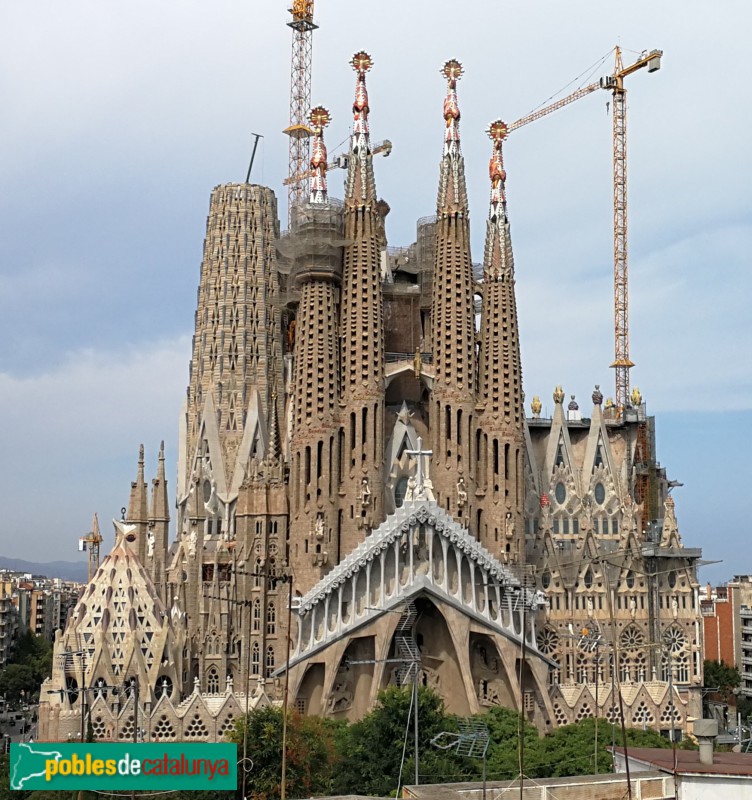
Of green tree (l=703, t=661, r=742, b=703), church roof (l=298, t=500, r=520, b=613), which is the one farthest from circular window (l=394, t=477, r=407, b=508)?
green tree (l=703, t=661, r=742, b=703)

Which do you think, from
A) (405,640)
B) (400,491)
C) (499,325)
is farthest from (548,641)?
(499,325)

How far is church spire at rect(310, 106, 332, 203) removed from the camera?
6600cm

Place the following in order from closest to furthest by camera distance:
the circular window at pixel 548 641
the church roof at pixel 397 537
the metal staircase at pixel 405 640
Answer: the metal staircase at pixel 405 640
the church roof at pixel 397 537
the circular window at pixel 548 641

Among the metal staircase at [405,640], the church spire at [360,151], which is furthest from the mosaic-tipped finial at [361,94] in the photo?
the metal staircase at [405,640]

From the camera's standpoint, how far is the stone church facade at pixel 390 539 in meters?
59.0

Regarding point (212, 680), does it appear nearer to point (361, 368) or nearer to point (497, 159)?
point (361, 368)

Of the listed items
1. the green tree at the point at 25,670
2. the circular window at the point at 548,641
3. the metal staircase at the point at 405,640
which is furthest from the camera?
the green tree at the point at 25,670

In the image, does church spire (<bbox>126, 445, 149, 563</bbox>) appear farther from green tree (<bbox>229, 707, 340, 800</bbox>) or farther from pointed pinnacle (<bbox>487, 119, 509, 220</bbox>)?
green tree (<bbox>229, 707, 340, 800</bbox>)

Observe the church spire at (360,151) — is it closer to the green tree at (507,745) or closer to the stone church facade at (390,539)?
the stone church facade at (390,539)

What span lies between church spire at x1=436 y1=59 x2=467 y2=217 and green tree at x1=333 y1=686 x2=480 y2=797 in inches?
1078

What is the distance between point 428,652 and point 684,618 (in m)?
16.4

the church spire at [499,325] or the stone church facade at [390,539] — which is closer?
the stone church facade at [390,539]

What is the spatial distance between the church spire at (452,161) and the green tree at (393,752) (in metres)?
27.4

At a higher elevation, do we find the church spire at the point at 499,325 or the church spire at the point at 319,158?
the church spire at the point at 319,158
